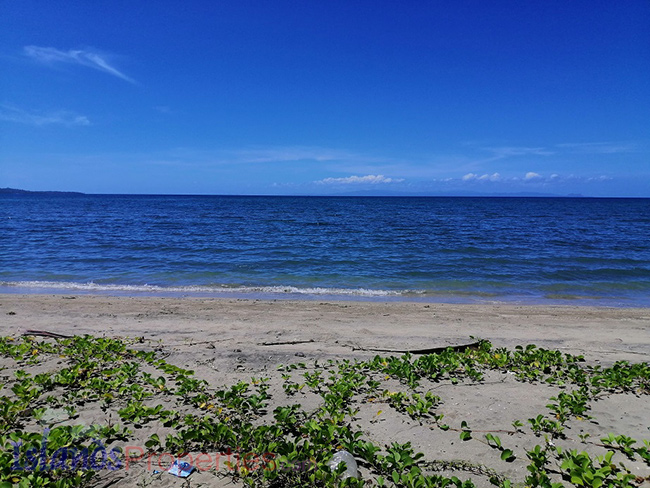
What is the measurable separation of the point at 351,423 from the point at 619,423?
2809 mm

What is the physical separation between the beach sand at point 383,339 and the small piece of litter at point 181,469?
7 centimetres

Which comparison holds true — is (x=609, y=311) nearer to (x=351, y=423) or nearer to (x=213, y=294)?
(x=351, y=423)

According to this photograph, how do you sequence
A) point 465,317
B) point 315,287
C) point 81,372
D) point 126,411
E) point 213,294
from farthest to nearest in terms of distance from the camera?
point 315,287 → point 213,294 → point 465,317 → point 81,372 → point 126,411

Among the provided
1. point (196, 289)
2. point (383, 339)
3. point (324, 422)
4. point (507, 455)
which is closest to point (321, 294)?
point (196, 289)

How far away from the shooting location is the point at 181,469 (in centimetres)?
325

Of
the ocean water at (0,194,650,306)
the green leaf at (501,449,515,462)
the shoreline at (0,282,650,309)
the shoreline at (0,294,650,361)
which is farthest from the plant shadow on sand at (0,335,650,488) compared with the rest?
the ocean water at (0,194,650,306)

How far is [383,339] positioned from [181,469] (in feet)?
16.4

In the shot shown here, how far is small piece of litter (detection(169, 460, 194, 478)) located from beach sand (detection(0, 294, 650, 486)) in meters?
0.07

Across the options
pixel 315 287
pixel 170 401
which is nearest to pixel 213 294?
pixel 315 287

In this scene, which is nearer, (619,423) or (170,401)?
(619,423)

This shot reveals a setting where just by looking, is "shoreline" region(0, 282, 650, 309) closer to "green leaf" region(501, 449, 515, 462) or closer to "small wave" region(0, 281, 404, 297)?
"small wave" region(0, 281, 404, 297)

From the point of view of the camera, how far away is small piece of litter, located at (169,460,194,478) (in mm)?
3203

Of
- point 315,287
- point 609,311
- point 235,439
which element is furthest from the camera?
point 315,287

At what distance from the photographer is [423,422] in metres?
4.08
